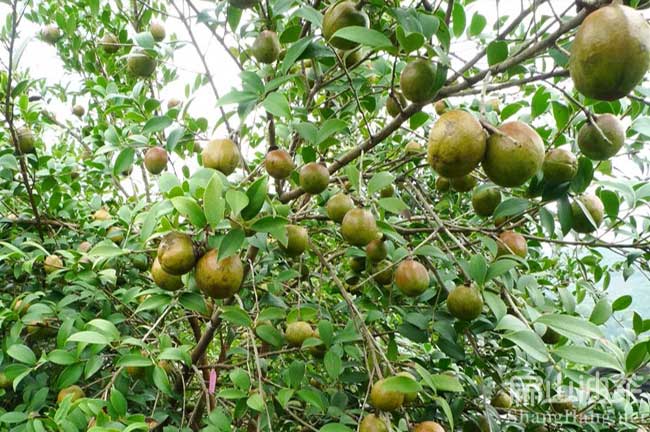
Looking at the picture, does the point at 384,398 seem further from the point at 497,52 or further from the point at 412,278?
the point at 497,52

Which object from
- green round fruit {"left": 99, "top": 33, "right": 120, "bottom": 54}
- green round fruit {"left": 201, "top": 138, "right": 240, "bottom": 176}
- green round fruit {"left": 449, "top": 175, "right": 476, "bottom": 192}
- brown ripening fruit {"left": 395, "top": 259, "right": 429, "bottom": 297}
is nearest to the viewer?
green round fruit {"left": 201, "top": 138, "right": 240, "bottom": 176}

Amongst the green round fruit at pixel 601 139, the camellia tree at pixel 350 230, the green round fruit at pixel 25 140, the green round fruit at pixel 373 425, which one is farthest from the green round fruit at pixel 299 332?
the green round fruit at pixel 25 140

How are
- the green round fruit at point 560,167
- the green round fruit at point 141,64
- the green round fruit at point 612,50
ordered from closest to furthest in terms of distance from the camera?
the green round fruit at point 612,50, the green round fruit at point 560,167, the green round fruit at point 141,64

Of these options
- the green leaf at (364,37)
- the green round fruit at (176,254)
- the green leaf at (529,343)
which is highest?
the green leaf at (364,37)

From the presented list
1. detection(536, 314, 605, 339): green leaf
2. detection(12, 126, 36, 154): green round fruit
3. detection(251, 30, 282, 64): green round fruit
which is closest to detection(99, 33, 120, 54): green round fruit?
detection(12, 126, 36, 154): green round fruit

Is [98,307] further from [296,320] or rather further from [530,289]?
[530,289]

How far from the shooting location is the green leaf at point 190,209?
2.76 feet

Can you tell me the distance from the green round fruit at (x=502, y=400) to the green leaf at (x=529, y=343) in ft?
3.28

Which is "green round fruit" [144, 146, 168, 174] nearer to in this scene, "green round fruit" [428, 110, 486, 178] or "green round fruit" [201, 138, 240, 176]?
"green round fruit" [201, 138, 240, 176]

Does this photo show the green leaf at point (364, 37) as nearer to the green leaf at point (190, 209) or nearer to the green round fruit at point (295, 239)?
the green leaf at point (190, 209)

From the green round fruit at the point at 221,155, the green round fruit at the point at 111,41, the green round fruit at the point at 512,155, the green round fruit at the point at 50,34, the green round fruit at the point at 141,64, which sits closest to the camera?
the green round fruit at the point at 512,155

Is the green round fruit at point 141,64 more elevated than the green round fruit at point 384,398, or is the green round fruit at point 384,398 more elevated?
the green round fruit at point 141,64

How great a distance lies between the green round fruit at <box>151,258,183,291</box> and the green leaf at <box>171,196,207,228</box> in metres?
0.22

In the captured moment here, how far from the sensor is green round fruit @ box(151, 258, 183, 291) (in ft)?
3.38
